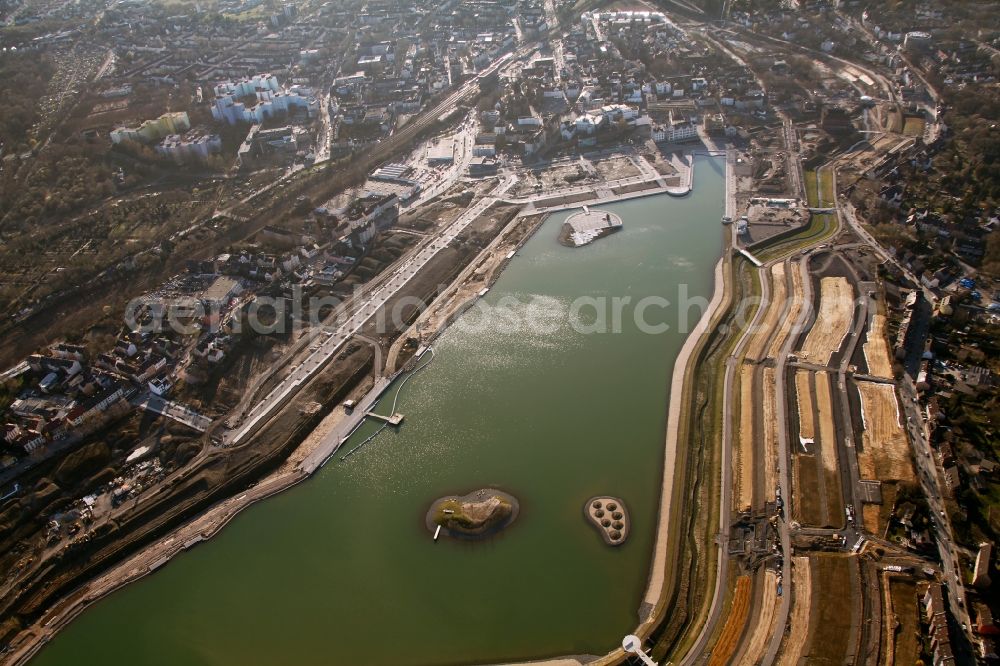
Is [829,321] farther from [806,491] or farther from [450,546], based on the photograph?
[450,546]

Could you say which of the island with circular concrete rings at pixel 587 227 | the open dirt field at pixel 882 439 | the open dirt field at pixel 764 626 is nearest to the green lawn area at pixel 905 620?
the open dirt field at pixel 764 626

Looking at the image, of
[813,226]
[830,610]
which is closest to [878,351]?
[813,226]

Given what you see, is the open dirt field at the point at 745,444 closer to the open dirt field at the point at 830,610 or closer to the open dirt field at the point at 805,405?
the open dirt field at the point at 805,405

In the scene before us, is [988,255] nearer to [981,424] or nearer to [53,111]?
[981,424]

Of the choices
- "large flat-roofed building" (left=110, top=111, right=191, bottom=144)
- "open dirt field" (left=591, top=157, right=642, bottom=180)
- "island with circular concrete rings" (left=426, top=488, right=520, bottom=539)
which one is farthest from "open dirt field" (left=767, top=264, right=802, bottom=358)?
"large flat-roofed building" (left=110, top=111, right=191, bottom=144)

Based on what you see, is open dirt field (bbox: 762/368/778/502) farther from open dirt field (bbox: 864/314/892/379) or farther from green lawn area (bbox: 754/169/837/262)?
green lawn area (bbox: 754/169/837/262)

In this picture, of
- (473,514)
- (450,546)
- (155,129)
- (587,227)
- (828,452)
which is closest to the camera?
(450,546)
